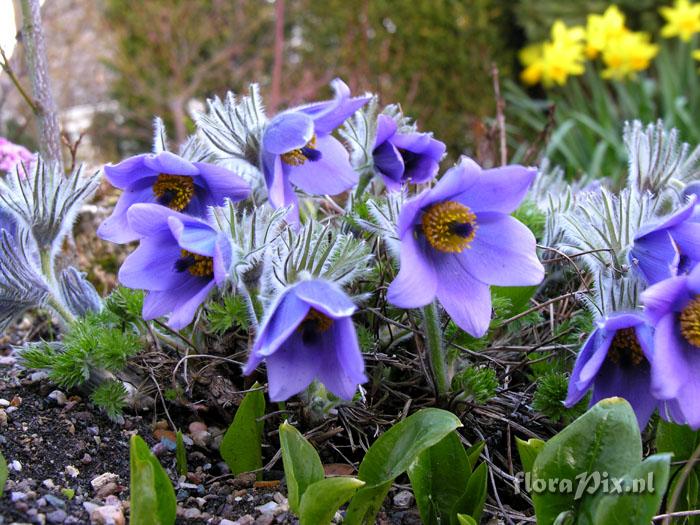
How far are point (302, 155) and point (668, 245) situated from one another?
1.82 ft

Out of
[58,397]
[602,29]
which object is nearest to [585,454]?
[58,397]

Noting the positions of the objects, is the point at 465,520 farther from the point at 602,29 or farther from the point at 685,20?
the point at 685,20

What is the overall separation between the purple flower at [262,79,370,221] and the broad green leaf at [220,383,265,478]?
286 millimetres

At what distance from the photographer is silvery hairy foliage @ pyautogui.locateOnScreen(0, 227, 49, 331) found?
122cm

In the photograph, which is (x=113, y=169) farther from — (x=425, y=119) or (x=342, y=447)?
(x=425, y=119)

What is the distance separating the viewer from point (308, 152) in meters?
1.26

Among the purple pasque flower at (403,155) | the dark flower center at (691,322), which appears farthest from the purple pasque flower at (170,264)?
the dark flower center at (691,322)

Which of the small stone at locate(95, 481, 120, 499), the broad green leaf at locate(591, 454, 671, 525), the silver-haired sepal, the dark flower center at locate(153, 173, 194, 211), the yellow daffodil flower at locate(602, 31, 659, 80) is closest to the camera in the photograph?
the broad green leaf at locate(591, 454, 671, 525)

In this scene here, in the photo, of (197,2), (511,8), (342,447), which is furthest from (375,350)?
(197,2)

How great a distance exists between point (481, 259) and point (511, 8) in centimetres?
516

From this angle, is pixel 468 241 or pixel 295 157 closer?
pixel 468 241

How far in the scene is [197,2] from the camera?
20.2ft

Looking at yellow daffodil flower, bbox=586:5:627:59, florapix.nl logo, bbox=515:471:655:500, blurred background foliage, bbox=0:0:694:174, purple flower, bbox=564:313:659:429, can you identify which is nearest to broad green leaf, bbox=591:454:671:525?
florapix.nl logo, bbox=515:471:655:500

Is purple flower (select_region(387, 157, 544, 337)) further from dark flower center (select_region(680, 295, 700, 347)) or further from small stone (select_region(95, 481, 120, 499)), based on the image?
small stone (select_region(95, 481, 120, 499))
